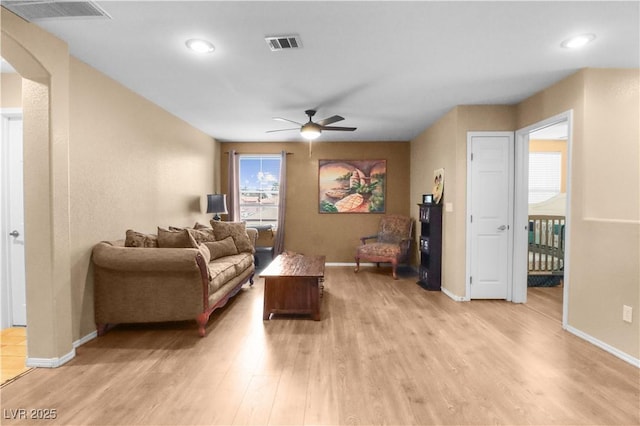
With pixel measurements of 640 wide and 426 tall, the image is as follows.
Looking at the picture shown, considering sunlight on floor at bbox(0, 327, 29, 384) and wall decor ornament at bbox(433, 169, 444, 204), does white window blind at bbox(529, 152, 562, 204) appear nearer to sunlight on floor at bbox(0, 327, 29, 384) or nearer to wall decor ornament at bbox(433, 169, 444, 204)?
wall decor ornament at bbox(433, 169, 444, 204)

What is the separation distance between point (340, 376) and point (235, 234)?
10.3 ft

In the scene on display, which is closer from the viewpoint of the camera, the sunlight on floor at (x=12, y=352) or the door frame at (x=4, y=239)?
the sunlight on floor at (x=12, y=352)

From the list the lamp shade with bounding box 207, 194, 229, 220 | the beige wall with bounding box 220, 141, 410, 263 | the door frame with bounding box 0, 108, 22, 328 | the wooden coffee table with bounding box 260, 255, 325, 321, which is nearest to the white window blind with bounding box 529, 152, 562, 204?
the beige wall with bounding box 220, 141, 410, 263

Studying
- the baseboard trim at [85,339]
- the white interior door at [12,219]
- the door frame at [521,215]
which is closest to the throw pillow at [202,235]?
the baseboard trim at [85,339]

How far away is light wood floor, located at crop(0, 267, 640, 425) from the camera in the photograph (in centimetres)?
185

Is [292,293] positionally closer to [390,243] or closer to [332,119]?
[332,119]

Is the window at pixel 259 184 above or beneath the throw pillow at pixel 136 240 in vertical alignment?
above

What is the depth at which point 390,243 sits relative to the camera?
6.00m

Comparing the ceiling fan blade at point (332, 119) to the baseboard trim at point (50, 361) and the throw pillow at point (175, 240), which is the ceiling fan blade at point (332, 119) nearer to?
the throw pillow at point (175, 240)

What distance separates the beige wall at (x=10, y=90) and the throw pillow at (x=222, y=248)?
97.7 inches

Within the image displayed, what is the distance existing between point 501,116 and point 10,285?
20.5 ft

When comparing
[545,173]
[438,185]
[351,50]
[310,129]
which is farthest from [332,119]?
[545,173]

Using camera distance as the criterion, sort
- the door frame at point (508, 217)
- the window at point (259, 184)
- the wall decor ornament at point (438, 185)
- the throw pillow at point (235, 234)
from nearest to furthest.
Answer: the door frame at point (508, 217) → the wall decor ornament at point (438, 185) → the throw pillow at point (235, 234) → the window at point (259, 184)

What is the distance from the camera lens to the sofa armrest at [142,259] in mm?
2842
